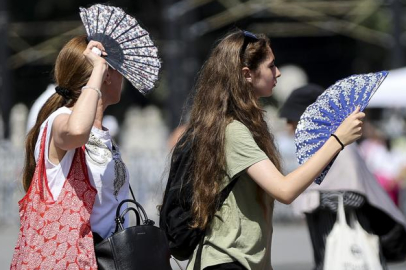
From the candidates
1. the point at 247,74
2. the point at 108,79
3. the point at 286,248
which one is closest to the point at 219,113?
the point at 247,74

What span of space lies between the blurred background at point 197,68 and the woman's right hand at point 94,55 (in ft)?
1.34

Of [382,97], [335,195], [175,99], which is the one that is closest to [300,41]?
[175,99]

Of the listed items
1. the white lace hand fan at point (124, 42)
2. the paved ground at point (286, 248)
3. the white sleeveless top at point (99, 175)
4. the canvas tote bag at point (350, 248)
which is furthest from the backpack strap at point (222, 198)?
the paved ground at point (286, 248)

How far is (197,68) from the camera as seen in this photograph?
2438 centimetres

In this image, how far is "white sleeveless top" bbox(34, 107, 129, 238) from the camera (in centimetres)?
339

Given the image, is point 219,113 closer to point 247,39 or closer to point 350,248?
point 247,39

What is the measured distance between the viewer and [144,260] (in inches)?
133

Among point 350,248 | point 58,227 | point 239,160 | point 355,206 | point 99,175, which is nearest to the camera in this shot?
point 58,227

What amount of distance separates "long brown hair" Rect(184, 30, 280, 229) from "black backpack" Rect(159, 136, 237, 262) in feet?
0.11

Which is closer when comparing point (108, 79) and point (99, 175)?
point (99, 175)

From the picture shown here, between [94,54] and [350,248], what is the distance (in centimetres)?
189

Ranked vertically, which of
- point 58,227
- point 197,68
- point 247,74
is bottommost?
point 58,227

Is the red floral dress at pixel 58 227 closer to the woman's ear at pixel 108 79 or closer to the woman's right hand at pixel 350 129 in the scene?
the woman's ear at pixel 108 79

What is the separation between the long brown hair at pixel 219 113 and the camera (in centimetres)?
362
